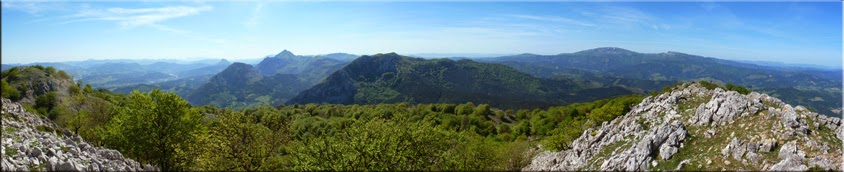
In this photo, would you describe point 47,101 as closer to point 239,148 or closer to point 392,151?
point 239,148

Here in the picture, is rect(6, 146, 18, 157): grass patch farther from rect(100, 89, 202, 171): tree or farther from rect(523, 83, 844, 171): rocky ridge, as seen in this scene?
rect(523, 83, 844, 171): rocky ridge

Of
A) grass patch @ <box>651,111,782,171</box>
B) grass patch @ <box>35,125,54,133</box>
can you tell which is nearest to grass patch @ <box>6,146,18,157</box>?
grass patch @ <box>35,125,54,133</box>

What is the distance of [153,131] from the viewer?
42062 millimetres

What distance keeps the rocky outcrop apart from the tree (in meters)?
5.67

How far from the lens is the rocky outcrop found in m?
24.2

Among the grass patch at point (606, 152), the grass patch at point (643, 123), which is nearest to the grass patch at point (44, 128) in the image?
the grass patch at point (606, 152)

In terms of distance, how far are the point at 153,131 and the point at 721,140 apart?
60575 millimetres

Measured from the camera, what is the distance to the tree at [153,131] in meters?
41.5

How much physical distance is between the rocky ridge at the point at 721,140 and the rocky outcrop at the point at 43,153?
45.8 m

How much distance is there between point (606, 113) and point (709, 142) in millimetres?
39104

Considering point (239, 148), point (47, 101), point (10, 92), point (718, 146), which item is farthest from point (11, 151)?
point (47, 101)

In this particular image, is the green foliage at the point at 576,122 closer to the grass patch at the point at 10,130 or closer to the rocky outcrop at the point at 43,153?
the rocky outcrop at the point at 43,153

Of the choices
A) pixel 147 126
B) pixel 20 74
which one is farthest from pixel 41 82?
pixel 147 126

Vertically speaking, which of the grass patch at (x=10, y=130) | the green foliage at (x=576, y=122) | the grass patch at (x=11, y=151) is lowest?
the green foliage at (x=576, y=122)
